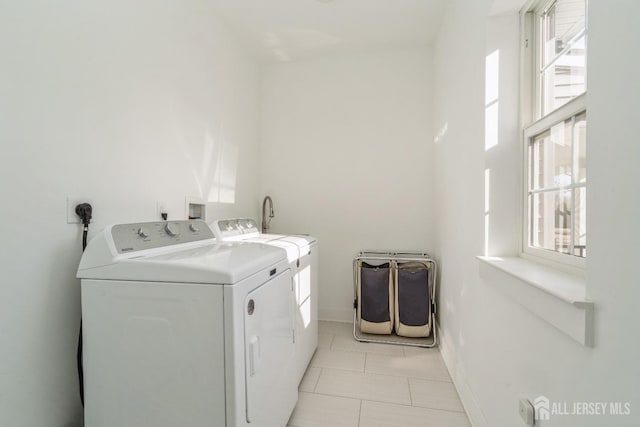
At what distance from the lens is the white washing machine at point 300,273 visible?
70.9 inches

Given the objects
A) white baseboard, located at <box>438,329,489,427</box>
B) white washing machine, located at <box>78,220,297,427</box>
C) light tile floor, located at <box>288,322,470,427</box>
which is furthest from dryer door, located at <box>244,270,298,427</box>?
white baseboard, located at <box>438,329,489,427</box>

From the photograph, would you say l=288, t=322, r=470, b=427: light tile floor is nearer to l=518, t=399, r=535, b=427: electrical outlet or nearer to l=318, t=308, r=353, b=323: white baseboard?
l=318, t=308, r=353, b=323: white baseboard

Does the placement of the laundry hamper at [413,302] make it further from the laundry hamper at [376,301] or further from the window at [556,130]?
the window at [556,130]

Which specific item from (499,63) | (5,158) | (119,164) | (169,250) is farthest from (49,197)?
(499,63)

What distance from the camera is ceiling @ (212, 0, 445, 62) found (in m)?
2.21

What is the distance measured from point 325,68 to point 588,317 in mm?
2964

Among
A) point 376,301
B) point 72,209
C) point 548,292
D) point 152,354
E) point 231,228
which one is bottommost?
point 376,301

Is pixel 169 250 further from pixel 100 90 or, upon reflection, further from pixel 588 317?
pixel 588 317

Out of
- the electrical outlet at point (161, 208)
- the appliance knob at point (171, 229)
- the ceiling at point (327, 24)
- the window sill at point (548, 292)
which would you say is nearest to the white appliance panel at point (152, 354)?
the appliance knob at point (171, 229)

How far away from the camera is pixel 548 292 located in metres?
0.84

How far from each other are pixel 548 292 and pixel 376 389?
4.63 ft

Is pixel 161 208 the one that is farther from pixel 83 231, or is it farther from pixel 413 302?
pixel 413 302

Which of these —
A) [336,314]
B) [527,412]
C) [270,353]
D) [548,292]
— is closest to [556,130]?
[548,292]

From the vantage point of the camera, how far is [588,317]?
71cm
